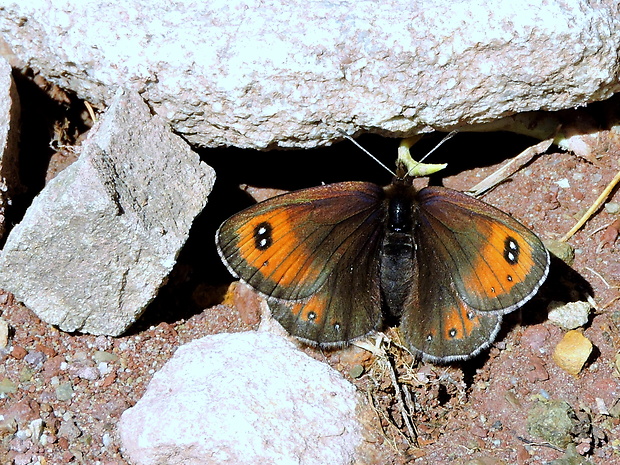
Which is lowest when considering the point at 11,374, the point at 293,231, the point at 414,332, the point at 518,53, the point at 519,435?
the point at 519,435

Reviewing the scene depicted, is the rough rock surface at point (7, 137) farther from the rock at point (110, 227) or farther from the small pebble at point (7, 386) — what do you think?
the small pebble at point (7, 386)

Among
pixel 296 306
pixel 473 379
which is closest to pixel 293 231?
pixel 296 306

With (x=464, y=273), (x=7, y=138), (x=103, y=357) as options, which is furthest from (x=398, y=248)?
(x=7, y=138)

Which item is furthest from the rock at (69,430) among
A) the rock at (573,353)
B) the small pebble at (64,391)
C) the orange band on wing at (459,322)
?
the rock at (573,353)

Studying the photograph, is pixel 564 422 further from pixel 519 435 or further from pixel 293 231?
pixel 293 231

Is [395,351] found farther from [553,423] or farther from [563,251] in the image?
[563,251]

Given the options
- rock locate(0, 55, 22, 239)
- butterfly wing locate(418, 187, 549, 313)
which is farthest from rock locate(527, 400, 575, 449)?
rock locate(0, 55, 22, 239)

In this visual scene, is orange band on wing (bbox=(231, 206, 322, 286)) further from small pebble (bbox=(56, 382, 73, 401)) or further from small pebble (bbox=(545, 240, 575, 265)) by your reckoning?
small pebble (bbox=(545, 240, 575, 265))

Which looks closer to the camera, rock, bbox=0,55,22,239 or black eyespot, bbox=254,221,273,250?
black eyespot, bbox=254,221,273,250
